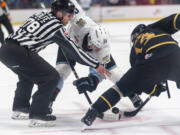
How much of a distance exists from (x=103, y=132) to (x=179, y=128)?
56cm

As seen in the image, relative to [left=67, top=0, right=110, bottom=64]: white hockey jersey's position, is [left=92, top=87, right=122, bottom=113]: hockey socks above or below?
below

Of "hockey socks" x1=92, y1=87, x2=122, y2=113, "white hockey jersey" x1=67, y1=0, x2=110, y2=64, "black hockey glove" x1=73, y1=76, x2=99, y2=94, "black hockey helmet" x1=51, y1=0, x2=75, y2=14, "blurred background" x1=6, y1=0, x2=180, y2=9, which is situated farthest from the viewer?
"blurred background" x1=6, y1=0, x2=180, y2=9

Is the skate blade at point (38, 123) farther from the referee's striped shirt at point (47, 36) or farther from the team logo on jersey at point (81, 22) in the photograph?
the team logo on jersey at point (81, 22)

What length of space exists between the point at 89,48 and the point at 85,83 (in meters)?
0.35

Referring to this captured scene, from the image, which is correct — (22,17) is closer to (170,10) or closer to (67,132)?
(170,10)

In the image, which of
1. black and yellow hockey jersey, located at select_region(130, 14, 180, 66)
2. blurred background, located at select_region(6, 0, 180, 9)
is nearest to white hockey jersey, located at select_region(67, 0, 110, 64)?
black and yellow hockey jersey, located at select_region(130, 14, 180, 66)

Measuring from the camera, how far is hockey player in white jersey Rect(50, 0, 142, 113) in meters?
3.22

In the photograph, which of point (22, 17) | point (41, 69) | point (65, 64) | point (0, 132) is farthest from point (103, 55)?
point (22, 17)

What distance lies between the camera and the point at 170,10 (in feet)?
38.7

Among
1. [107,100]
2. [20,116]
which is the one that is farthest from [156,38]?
[20,116]

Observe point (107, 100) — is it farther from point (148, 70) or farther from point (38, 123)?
point (38, 123)

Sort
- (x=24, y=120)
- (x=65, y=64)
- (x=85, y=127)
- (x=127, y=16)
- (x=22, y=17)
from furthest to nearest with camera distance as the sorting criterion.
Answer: (x=127, y=16) < (x=22, y=17) < (x=65, y=64) < (x=24, y=120) < (x=85, y=127)

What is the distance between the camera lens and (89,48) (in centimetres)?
342

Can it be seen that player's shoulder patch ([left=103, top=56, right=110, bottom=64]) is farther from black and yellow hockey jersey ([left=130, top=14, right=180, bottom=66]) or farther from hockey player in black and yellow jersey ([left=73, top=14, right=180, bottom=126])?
hockey player in black and yellow jersey ([left=73, top=14, right=180, bottom=126])
